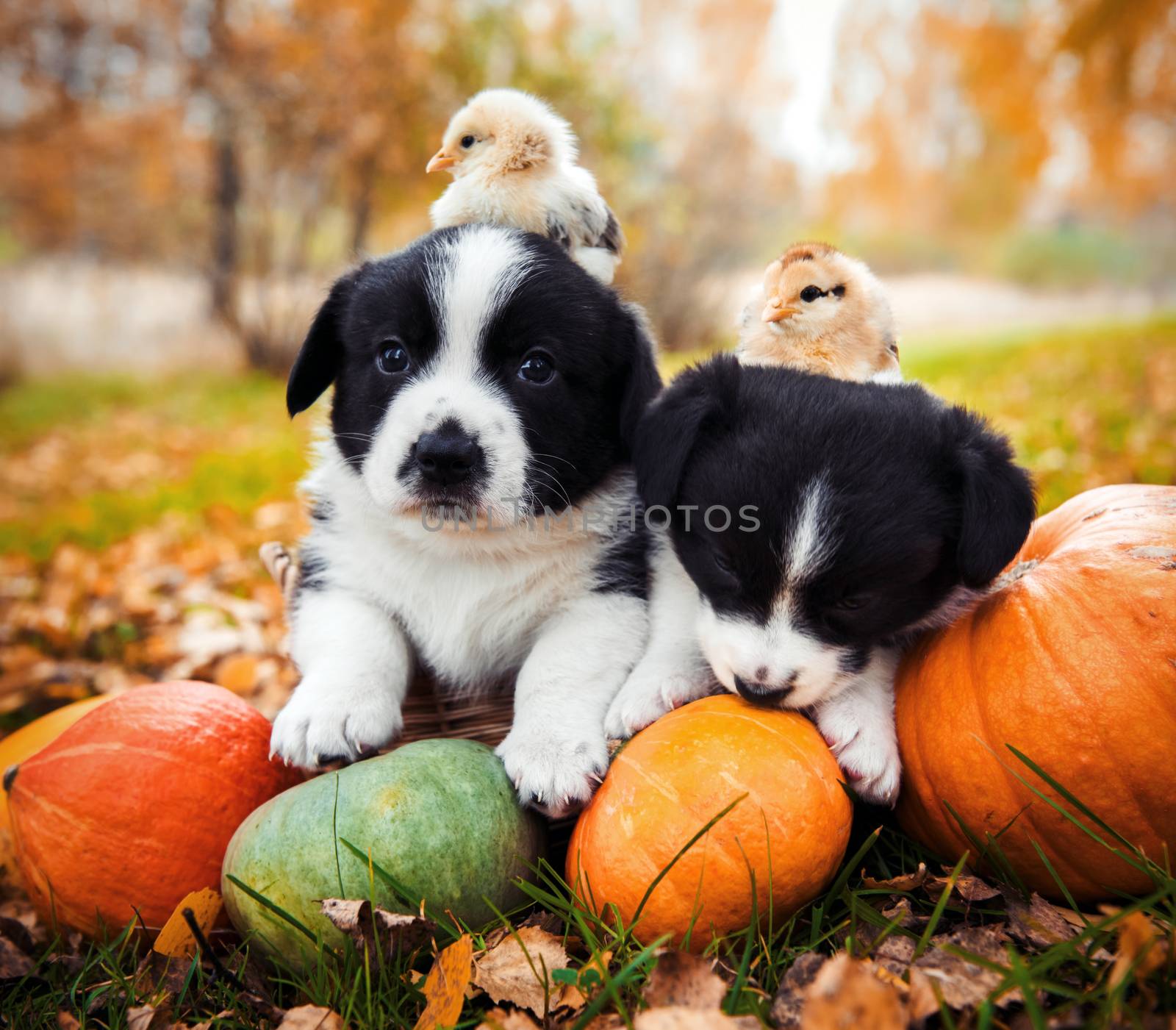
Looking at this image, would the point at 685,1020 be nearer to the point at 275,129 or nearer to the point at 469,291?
the point at 469,291

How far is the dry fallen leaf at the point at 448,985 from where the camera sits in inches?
62.8

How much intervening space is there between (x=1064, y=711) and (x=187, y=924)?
1891 millimetres

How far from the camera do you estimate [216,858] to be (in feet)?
6.85

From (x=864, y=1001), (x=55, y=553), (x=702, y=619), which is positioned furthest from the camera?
(x=55, y=553)

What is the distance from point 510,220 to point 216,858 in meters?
1.79

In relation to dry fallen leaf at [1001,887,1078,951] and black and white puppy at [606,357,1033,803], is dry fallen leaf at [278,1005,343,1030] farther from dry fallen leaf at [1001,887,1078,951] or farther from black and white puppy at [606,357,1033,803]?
dry fallen leaf at [1001,887,1078,951]

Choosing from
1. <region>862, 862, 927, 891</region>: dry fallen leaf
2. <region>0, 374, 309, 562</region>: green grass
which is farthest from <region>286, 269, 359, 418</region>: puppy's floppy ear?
<region>0, 374, 309, 562</region>: green grass

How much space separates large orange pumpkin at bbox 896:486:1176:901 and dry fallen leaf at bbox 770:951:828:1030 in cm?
52

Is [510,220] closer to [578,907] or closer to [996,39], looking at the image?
[578,907]

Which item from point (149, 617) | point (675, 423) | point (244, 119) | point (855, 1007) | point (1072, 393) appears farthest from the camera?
point (244, 119)

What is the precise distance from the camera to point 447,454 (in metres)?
2.05

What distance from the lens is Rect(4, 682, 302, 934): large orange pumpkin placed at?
2035 mm

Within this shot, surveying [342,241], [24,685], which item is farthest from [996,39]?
[24,685]

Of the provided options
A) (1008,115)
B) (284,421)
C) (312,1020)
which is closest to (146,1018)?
(312,1020)
